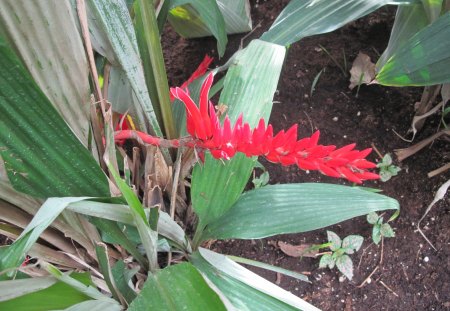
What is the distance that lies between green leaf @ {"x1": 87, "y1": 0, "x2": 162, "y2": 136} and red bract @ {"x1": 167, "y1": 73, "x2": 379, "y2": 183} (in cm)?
15

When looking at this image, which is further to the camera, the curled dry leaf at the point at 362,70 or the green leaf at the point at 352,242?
the curled dry leaf at the point at 362,70

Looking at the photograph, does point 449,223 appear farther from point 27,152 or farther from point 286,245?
point 27,152

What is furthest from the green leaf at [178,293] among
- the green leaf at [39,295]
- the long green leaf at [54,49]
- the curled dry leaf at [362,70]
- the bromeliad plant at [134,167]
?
the curled dry leaf at [362,70]

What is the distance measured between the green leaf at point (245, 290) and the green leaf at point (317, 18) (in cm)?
36

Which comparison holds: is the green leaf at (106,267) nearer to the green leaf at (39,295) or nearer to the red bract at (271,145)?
the green leaf at (39,295)

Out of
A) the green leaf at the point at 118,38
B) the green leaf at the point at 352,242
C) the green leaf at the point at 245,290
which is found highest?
the green leaf at the point at 118,38

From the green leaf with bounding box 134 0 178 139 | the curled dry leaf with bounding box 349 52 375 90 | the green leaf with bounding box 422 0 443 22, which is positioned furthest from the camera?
the curled dry leaf with bounding box 349 52 375 90

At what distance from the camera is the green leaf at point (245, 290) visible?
69 cm

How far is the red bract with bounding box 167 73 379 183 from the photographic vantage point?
537 millimetres

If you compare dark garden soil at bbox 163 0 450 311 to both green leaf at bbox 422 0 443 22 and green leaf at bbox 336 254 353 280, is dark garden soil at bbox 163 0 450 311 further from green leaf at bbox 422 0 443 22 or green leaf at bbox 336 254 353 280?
green leaf at bbox 422 0 443 22

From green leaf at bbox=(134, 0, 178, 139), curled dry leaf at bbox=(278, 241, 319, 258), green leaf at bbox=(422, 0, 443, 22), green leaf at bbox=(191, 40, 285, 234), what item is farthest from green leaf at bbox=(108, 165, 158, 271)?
green leaf at bbox=(422, 0, 443, 22)

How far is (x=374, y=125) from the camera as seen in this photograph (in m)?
1.06

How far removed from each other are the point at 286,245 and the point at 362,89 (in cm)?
37

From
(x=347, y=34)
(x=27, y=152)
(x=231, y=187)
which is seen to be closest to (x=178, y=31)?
(x=347, y=34)
